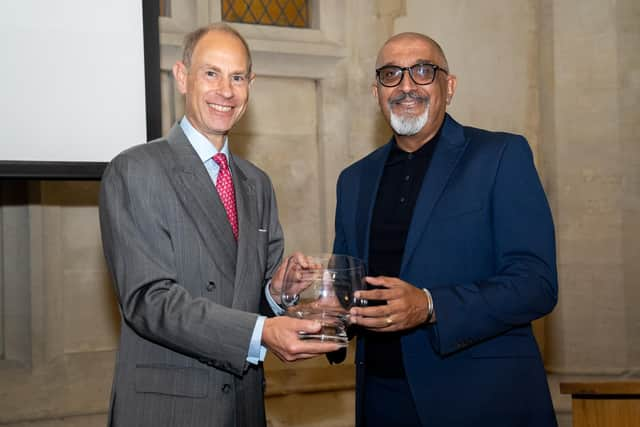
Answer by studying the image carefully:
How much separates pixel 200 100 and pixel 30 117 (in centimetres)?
126

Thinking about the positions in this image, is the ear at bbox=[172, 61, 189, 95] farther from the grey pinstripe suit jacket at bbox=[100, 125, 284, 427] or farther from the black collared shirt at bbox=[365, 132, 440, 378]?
the black collared shirt at bbox=[365, 132, 440, 378]

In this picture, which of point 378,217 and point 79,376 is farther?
point 79,376

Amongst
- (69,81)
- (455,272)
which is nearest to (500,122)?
(455,272)

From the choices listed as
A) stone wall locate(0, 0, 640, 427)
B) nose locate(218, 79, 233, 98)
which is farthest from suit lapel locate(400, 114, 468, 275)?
stone wall locate(0, 0, 640, 427)

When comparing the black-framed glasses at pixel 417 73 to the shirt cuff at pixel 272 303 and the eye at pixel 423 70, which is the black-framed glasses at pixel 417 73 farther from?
the shirt cuff at pixel 272 303

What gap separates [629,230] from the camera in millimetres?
4195

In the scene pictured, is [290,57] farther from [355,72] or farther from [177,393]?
[177,393]

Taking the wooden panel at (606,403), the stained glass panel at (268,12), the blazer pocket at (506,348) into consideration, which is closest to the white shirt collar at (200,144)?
the blazer pocket at (506,348)

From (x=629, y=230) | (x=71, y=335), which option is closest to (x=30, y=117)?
(x=71, y=335)

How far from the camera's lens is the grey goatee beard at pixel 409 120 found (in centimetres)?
239

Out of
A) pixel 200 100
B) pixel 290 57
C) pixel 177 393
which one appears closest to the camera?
pixel 177 393

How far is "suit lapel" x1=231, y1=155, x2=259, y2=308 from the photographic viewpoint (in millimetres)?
1927

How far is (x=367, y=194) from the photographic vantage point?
2.50 m

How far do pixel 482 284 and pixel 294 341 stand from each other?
65cm
